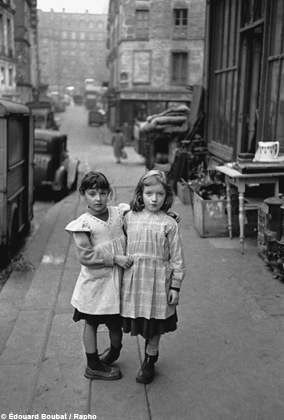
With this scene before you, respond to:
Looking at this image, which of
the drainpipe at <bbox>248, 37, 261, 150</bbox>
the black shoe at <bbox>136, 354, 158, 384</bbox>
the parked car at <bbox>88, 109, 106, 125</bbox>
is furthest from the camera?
the parked car at <bbox>88, 109, 106, 125</bbox>

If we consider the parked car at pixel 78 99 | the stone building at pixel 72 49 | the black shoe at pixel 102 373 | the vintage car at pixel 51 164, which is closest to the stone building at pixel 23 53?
the vintage car at pixel 51 164

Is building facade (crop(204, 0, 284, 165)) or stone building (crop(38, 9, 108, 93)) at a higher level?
stone building (crop(38, 9, 108, 93))

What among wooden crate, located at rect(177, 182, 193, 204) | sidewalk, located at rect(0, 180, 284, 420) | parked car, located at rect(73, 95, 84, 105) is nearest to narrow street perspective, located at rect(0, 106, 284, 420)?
sidewalk, located at rect(0, 180, 284, 420)

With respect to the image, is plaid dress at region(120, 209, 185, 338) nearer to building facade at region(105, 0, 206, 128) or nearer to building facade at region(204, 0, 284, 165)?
building facade at region(204, 0, 284, 165)

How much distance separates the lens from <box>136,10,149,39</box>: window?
113 ft

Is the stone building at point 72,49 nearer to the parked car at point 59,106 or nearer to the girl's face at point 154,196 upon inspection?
the parked car at point 59,106

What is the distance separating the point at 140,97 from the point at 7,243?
29.5 metres

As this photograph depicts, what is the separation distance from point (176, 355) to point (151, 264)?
1096 mm

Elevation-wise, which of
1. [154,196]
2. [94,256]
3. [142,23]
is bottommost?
[94,256]

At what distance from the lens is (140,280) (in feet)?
11.6

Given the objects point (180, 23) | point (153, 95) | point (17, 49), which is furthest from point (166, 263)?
point (17, 49)

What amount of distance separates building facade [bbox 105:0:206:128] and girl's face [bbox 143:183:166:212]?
103ft

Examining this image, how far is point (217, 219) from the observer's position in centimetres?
805

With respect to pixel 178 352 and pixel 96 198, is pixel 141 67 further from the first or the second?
pixel 96 198
